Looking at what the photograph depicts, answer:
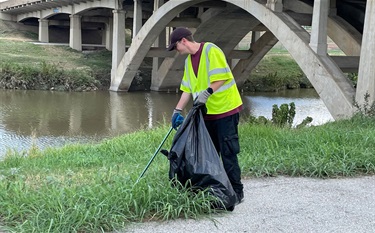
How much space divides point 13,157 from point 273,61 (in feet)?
88.0

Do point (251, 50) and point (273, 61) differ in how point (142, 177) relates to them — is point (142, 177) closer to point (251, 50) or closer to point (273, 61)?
point (251, 50)

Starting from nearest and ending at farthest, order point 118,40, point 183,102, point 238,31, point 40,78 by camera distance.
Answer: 1. point 183,102
2. point 40,78
3. point 238,31
4. point 118,40

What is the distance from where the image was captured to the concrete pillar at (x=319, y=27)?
12.6 meters

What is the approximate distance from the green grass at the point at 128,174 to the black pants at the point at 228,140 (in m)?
0.41

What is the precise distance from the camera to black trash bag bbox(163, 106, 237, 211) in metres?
4.22

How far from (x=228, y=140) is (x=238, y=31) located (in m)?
22.0

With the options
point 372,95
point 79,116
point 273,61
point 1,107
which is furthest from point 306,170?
point 273,61

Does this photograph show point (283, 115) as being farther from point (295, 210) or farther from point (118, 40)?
point (118, 40)

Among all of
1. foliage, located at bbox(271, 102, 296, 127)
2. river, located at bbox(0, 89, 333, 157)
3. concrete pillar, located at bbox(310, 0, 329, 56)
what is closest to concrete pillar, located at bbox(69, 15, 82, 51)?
river, located at bbox(0, 89, 333, 157)

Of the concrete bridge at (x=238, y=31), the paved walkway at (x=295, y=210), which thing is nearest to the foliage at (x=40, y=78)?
the concrete bridge at (x=238, y=31)

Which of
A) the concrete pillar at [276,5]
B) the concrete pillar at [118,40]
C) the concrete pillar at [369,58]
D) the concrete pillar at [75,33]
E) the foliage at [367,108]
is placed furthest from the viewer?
the concrete pillar at [75,33]

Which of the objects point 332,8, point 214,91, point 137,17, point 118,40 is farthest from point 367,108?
point 118,40

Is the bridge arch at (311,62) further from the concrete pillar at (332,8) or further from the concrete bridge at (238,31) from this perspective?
the concrete pillar at (332,8)

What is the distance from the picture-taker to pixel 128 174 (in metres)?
5.11
